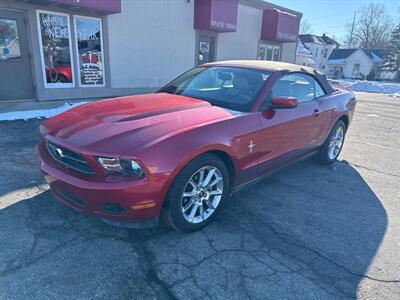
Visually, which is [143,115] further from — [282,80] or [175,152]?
[282,80]

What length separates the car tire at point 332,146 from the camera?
501 centimetres

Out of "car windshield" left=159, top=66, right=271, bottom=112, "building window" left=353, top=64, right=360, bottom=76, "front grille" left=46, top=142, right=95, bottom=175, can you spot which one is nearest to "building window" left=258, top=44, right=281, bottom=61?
"car windshield" left=159, top=66, right=271, bottom=112

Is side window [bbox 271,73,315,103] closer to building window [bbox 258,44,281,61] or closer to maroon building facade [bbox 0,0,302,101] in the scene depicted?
maroon building facade [bbox 0,0,302,101]

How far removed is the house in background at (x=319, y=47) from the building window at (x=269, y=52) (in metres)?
41.1

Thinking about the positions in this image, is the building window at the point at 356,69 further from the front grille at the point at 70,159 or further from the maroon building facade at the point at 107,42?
the front grille at the point at 70,159

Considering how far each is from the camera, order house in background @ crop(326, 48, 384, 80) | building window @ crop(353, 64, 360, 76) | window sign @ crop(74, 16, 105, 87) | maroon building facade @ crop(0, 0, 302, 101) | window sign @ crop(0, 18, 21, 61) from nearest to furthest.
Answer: window sign @ crop(0, 18, 21, 61), maroon building facade @ crop(0, 0, 302, 101), window sign @ crop(74, 16, 105, 87), house in background @ crop(326, 48, 384, 80), building window @ crop(353, 64, 360, 76)

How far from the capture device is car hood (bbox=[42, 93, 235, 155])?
2.54 metres

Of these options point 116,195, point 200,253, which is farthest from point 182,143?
point 200,253

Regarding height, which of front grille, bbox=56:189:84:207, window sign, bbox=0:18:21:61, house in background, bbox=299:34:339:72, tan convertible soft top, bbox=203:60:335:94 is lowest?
front grille, bbox=56:189:84:207

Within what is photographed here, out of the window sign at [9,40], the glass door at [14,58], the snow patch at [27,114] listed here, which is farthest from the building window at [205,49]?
the snow patch at [27,114]

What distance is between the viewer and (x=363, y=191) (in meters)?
4.26

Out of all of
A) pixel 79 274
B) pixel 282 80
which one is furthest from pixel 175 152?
pixel 282 80

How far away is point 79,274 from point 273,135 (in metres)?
2.43

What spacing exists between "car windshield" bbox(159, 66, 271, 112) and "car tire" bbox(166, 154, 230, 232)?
0.80 metres
